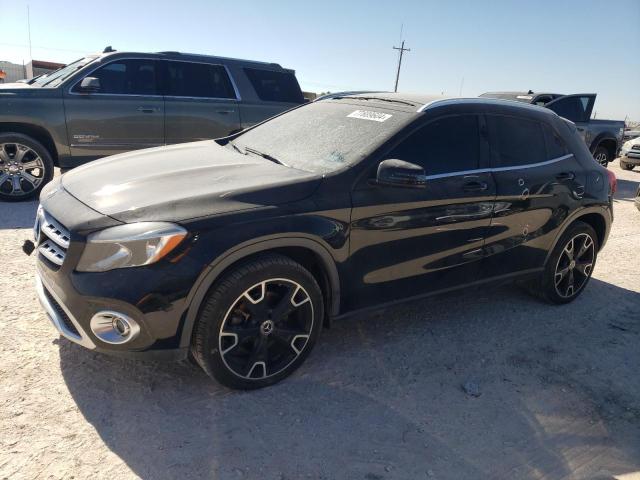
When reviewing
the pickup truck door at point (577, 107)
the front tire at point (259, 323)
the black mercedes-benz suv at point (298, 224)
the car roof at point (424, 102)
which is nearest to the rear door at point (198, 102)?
the black mercedes-benz suv at point (298, 224)

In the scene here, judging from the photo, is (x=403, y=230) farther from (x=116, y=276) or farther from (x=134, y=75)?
(x=134, y=75)

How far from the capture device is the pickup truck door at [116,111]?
655 cm

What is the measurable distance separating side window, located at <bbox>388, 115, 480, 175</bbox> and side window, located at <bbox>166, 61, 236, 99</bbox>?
472cm

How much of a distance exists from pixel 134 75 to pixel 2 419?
214 inches

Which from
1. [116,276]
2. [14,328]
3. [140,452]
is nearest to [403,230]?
[116,276]

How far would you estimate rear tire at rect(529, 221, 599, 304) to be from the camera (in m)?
4.34

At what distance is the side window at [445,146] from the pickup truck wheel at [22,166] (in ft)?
16.8

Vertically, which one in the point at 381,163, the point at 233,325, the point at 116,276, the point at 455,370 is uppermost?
the point at 381,163

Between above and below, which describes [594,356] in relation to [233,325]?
below

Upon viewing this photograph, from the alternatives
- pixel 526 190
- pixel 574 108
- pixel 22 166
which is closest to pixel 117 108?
pixel 22 166

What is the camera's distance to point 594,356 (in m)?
3.69

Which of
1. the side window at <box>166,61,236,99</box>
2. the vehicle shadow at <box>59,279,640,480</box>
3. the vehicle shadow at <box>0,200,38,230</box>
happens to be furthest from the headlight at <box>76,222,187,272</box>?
the side window at <box>166,61,236,99</box>

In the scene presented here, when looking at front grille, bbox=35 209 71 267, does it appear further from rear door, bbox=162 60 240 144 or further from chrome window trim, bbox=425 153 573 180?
rear door, bbox=162 60 240 144

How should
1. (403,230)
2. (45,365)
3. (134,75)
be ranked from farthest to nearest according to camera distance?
(134,75) < (403,230) < (45,365)
